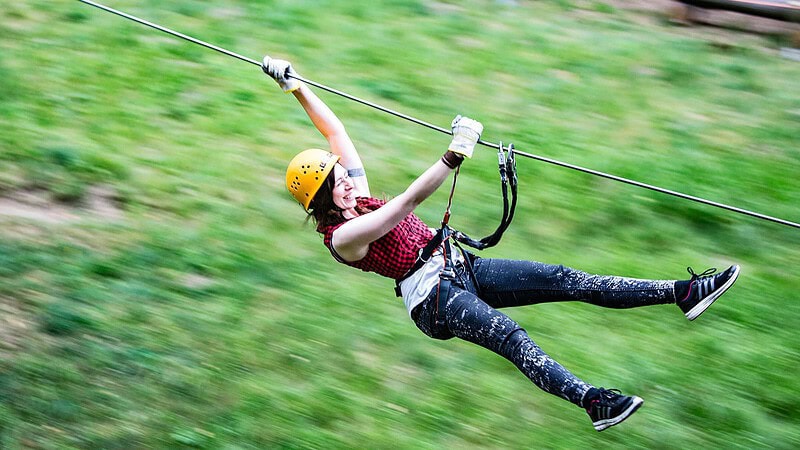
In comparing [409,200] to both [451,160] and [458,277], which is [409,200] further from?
[458,277]

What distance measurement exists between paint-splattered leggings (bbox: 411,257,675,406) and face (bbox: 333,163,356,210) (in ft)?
1.89

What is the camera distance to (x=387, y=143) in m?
7.68

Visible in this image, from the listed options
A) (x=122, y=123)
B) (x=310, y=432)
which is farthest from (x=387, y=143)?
(x=310, y=432)

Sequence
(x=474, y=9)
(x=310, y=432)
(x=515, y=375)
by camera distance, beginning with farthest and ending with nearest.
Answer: (x=474, y=9)
(x=515, y=375)
(x=310, y=432)

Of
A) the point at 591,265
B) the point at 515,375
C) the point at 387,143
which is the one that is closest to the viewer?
the point at 515,375

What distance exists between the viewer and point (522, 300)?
4391 mm

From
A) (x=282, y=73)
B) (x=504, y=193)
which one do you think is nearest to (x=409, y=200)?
(x=504, y=193)

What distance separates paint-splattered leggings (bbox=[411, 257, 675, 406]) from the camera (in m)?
4.05

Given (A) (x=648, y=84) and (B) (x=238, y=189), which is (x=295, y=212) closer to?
(B) (x=238, y=189)

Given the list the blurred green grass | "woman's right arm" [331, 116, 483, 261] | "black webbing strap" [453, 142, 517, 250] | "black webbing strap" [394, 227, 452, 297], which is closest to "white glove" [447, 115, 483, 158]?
"woman's right arm" [331, 116, 483, 261]

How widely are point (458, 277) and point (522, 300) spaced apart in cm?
32

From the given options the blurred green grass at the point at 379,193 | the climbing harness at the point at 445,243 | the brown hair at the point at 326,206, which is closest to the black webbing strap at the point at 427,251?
the climbing harness at the point at 445,243

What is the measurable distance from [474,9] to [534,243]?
3765 millimetres

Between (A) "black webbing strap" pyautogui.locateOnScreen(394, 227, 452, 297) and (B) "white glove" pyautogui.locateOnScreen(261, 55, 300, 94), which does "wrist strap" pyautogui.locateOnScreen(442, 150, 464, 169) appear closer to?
(A) "black webbing strap" pyautogui.locateOnScreen(394, 227, 452, 297)
